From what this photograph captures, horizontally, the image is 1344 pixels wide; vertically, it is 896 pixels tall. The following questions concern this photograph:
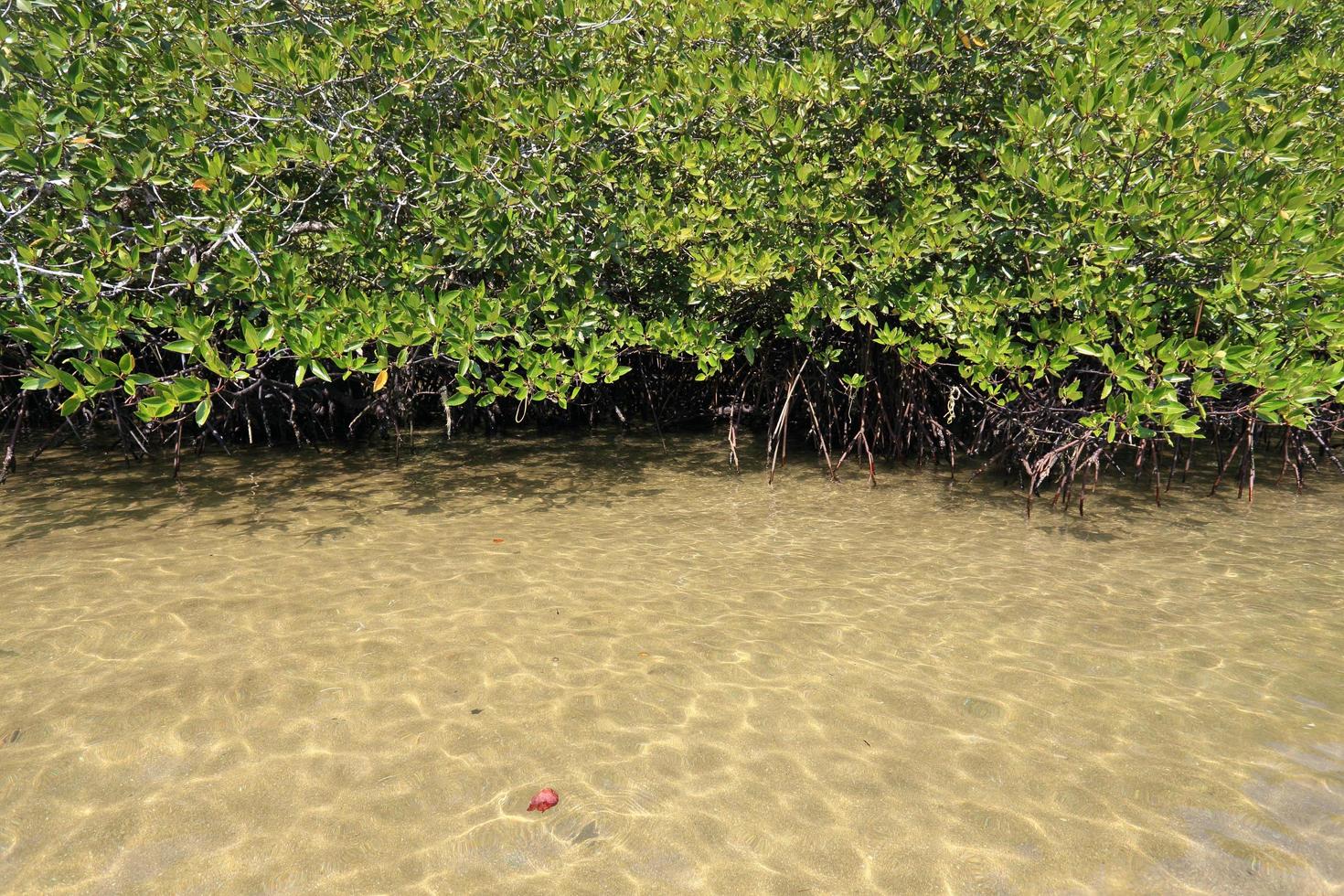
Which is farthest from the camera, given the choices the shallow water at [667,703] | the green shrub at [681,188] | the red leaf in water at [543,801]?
the green shrub at [681,188]

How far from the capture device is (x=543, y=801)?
223 centimetres

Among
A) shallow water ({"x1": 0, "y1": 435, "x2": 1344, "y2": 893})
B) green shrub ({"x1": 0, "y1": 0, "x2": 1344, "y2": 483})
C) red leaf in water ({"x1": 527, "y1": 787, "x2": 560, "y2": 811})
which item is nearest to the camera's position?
shallow water ({"x1": 0, "y1": 435, "x2": 1344, "y2": 893})

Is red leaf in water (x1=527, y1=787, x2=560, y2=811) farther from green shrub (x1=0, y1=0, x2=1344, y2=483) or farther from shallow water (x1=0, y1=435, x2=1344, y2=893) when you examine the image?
green shrub (x1=0, y1=0, x2=1344, y2=483)

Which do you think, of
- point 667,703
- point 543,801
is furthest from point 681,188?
point 543,801

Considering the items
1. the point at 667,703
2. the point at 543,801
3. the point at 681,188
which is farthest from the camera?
the point at 681,188

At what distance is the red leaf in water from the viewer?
87.4 inches

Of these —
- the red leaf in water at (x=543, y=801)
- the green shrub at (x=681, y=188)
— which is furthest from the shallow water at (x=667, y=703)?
the green shrub at (x=681, y=188)

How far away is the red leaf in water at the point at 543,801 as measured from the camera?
2221 millimetres

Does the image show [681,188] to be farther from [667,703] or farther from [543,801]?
[543,801]

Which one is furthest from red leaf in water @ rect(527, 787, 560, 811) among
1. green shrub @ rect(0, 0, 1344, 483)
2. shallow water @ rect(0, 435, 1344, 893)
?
green shrub @ rect(0, 0, 1344, 483)

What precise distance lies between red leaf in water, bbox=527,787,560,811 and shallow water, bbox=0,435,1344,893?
2 cm

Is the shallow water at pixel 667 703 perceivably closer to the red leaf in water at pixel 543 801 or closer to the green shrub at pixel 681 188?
the red leaf in water at pixel 543 801

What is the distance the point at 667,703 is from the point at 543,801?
643 millimetres

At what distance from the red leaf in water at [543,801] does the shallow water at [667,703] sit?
0.08 feet
